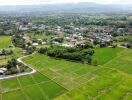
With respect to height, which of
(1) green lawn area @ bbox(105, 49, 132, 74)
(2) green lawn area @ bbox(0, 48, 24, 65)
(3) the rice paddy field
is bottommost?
(2) green lawn area @ bbox(0, 48, 24, 65)

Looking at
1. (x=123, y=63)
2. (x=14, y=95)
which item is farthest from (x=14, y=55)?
(x=123, y=63)

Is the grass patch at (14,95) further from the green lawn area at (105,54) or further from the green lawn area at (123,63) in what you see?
the green lawn area at (105,54)

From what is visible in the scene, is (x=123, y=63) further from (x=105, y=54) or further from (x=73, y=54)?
(x=73, y=54)

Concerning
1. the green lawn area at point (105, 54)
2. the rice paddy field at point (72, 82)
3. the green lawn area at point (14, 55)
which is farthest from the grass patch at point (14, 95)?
the green lawn area at point (105, 54)

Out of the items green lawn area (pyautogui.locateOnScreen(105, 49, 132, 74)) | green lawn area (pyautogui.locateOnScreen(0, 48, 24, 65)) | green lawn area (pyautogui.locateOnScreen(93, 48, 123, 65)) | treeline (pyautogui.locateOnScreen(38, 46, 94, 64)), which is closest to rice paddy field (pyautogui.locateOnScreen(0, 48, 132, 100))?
green lawn area (pyautogui.locateOnScreen(105, 49, 132, 74))

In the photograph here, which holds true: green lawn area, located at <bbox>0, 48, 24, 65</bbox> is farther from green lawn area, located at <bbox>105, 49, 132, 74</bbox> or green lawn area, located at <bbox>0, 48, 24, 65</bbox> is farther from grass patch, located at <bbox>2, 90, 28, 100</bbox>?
green lawn area, located at <bbox>105, 49, 132, 74</bbox>

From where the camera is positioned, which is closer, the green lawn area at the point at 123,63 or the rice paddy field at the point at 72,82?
the rice paddy field at the point at 72,82

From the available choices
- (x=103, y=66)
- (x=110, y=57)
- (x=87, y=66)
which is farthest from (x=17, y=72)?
(x=110, y=57)
